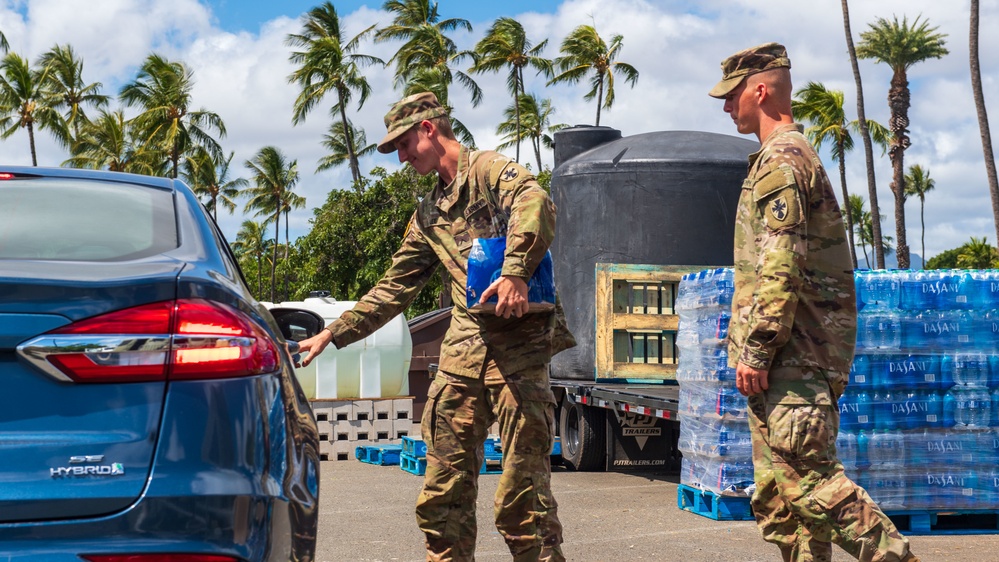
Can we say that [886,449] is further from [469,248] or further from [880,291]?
[469,248]

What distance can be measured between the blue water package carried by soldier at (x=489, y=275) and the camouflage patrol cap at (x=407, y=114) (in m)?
0.56

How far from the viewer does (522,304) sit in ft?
14.3

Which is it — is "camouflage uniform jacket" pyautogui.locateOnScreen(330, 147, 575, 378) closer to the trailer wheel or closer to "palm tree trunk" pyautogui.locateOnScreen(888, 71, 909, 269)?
the trailer wheel

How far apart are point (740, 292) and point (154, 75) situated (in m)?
53.0

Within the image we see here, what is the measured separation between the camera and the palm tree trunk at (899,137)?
1781 inches

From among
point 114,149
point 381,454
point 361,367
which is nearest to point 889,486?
point 381,454

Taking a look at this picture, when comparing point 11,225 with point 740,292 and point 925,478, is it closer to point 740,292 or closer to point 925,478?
point 740,292

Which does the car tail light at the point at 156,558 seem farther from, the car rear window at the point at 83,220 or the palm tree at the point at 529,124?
the palm tree at the point at 529,124

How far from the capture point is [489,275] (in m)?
4.52

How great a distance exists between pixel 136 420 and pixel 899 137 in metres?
46.3

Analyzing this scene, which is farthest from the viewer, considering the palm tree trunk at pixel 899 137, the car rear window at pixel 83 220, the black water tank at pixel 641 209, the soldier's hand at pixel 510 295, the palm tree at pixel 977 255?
the palm tree at pixel 977 255

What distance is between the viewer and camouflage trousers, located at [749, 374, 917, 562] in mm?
4086

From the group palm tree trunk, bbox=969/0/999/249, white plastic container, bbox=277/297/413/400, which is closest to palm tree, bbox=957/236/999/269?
palm tree trunk, bbox=969/0/999/249

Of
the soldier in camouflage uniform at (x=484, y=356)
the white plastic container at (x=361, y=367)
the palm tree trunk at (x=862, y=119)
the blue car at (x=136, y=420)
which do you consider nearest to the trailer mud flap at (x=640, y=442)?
the white plastic container at (x=361, y=367)
